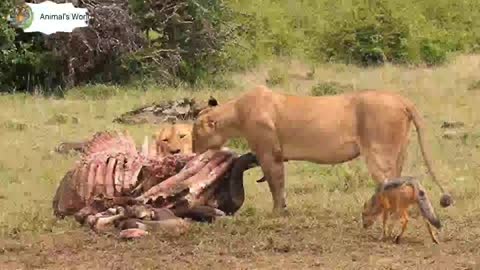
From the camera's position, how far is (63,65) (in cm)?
1783

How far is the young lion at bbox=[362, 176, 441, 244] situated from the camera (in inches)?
250

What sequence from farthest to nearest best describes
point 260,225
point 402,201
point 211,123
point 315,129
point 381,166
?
point 211,123 < point 315,129 < point 381,166 < point 260,225 < point 402,201

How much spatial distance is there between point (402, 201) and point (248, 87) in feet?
37.5

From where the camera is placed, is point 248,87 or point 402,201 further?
point 248,87

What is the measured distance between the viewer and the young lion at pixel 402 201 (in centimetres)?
635

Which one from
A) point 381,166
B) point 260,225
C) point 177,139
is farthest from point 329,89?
point 260,225

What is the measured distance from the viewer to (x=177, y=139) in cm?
827

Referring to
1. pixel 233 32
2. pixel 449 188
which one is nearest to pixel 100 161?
pixel 449 188

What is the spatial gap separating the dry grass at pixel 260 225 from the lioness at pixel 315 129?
15.0 inches

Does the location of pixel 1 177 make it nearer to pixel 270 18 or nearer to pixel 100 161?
pixel 100 161

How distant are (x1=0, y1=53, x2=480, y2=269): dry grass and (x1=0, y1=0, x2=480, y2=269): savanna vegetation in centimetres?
2

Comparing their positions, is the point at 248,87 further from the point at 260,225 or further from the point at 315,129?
the point at 260,225

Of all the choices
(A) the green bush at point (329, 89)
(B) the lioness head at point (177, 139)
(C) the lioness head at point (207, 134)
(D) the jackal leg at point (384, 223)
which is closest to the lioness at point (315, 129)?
(C) the lioness head at point (207, 134)

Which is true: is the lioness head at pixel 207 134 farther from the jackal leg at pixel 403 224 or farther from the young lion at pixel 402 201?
the jackal leg at pixel 403 224
